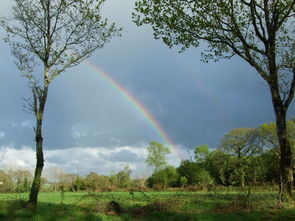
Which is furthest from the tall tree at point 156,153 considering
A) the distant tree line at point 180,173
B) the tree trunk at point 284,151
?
the tree trunk at point 284,151

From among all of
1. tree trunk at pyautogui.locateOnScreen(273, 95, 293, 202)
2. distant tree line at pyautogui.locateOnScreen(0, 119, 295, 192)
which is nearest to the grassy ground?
tree trunk at pyautogui.locateOnScreen(273, 95, 293, 202)

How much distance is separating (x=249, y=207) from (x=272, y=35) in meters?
9.07

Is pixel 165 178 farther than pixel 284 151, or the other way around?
pixel 165 178

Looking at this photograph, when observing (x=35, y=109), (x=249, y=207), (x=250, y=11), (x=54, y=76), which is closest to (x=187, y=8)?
(x=250, y=11)

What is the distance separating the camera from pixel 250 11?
52.4 ft

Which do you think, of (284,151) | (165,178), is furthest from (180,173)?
(284,151)

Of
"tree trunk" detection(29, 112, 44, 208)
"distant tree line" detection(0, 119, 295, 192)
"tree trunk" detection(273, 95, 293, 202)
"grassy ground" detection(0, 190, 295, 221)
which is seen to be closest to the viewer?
"grassy ground" detection(0, 190, 295, 221)

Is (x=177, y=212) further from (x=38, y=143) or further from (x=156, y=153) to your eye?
(x=156, y=153)

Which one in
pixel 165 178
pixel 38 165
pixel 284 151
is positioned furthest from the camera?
pixel 165 178

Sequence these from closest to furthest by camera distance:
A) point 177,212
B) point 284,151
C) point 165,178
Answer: point 177,212
point 284,151
point 165,178

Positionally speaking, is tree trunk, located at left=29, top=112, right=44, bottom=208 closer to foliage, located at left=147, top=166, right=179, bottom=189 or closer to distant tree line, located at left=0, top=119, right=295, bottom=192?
distant tree line, located at left=0, top=119, right=295, bottom=192

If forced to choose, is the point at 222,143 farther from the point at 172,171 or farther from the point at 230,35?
the point at 230,35

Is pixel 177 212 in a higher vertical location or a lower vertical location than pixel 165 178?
lower

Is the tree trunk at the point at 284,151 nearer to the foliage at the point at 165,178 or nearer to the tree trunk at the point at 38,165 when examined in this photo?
the tree trunk at the point at 38,165
